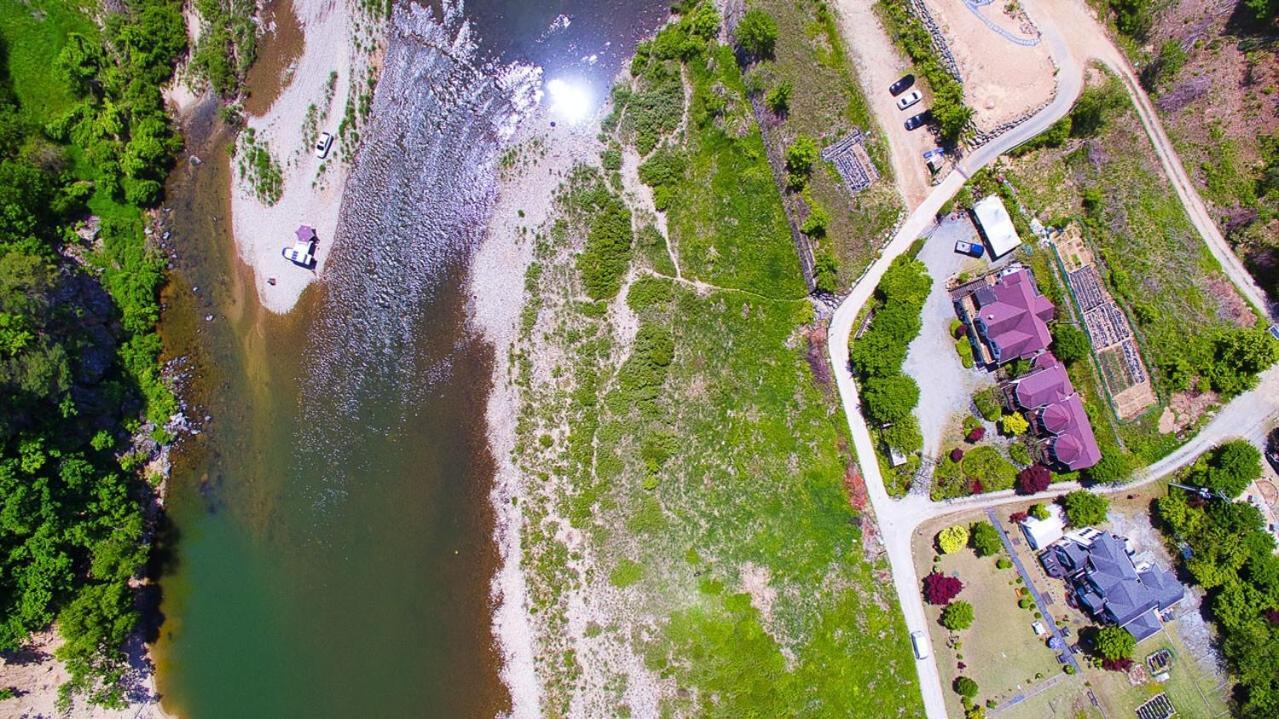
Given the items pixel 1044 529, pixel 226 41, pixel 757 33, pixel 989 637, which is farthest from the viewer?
pixel 226 41

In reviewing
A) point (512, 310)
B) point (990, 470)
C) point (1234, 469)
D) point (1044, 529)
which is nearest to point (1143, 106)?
point (1234, 469)

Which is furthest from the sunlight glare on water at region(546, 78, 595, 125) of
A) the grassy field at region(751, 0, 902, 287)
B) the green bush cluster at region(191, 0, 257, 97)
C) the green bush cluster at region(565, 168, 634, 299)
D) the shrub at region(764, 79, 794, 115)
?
the green bush cluster at region(191, 0, 257, 97)

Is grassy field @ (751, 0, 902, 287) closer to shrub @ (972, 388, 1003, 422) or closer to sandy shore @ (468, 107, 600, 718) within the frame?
shrub @ (972, 388, 1003, 422)

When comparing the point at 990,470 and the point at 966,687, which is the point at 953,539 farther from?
the point at 966,687

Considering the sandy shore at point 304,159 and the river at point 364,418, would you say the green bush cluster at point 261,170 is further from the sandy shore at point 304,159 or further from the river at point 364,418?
the river at point 364,418

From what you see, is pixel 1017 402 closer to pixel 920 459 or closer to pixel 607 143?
pixel 920 459

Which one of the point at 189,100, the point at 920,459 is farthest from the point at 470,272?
the point at 920,459

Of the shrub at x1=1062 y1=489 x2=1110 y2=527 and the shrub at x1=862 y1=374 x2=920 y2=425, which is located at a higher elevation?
A: the shrub at x1=862 y1=374 x2=920 y2=425
